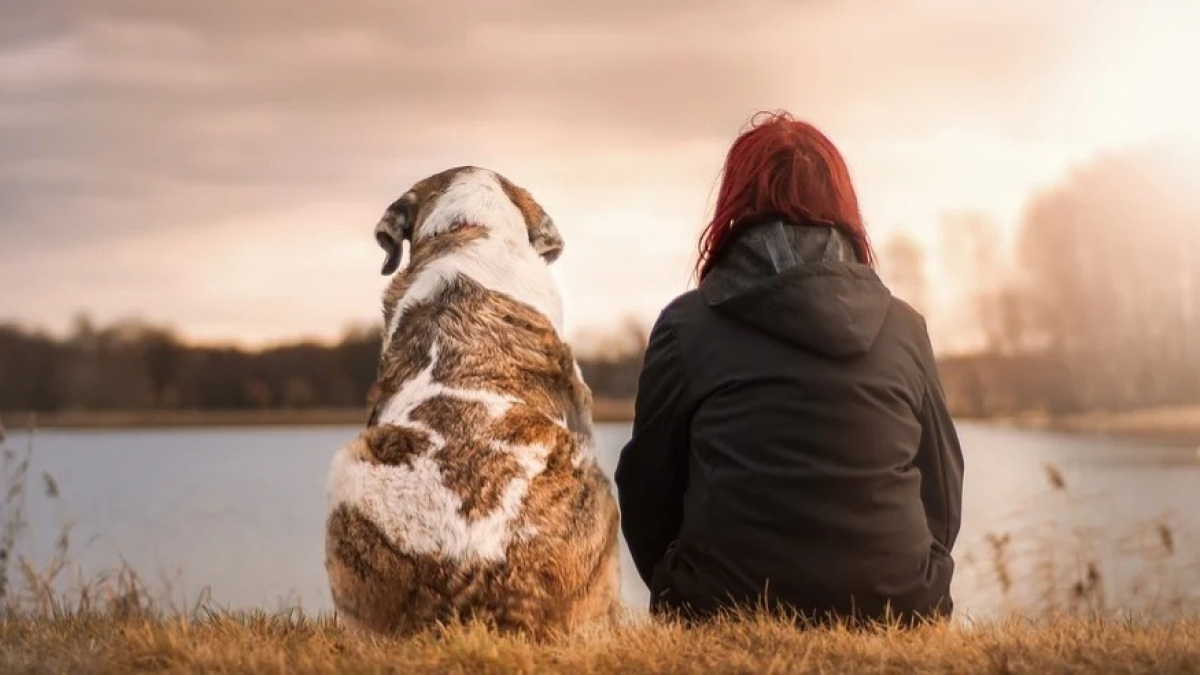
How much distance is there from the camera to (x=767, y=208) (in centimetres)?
541

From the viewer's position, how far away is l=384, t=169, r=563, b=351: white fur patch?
5695mm

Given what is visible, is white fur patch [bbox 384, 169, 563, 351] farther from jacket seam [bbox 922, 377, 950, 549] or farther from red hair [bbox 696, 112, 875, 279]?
jacket seam [bbox 922, 377, 950, 549]

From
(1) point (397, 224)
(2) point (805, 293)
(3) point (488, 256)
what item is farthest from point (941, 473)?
(1) point (397, 224)

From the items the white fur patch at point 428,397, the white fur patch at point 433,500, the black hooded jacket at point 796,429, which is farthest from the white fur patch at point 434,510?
the black hooded jacket at point 796,429

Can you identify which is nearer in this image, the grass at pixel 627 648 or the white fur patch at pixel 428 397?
the grass at pixel 627 648

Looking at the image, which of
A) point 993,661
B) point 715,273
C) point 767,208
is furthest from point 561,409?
point 993,661

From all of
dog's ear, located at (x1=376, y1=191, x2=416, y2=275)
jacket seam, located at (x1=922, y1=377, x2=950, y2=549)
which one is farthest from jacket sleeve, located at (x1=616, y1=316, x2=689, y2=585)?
dog's ear, located at (x1=376, y1=191, x2=416, y2=275)

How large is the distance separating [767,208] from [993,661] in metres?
2.06

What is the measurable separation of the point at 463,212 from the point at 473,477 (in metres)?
1.65

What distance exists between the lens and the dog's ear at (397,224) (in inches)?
254

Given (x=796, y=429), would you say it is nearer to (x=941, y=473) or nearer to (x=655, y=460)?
(x=655, y=460)

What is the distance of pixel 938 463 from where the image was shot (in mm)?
5598

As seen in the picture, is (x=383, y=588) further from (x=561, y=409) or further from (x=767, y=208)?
(x=767, y=208)

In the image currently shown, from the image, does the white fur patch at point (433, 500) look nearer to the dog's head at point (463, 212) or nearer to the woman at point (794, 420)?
the woman at point (794, 420)
